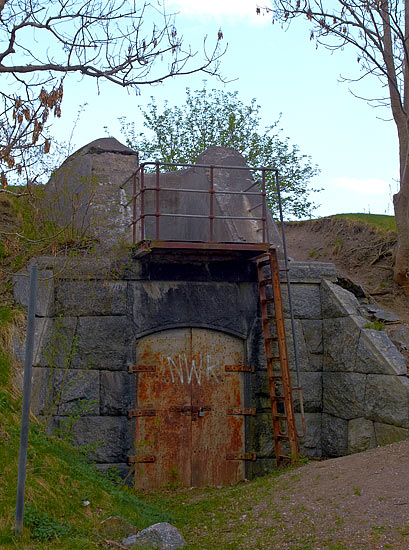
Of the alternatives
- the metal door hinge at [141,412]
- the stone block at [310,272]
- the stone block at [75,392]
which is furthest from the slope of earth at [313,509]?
the stone block at [310,272]

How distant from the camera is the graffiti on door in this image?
990cm

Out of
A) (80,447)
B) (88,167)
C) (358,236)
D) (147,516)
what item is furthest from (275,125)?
(147,516)

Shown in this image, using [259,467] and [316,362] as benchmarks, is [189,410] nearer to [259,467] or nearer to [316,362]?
[259,467]

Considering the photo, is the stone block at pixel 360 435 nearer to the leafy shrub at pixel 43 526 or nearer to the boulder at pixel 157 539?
the boulder at pixel 157 539

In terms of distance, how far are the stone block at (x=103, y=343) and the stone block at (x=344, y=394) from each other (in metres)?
2.99

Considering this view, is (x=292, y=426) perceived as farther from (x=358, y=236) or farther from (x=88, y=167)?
(x=358, y=236)

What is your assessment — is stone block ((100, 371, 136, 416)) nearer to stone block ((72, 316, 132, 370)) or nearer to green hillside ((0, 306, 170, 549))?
stone block ((72, 316, 132, 370))

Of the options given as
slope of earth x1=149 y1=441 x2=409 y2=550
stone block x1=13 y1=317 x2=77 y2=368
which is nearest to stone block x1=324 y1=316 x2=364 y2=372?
slope of earth x1=149 y1=441 x2=409 y2=550

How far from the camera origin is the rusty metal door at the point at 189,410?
9672 mm

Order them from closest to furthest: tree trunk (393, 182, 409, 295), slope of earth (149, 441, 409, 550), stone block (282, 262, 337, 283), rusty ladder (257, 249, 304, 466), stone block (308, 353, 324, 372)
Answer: slope of earth (149, 441, 409, 550) < rusty ladder (257, 249, 304, 466) < stone block (308, 353, 324, 372) < stone block (282, 262, 337, 283) < tree trunk (393, 182, 409, 295)

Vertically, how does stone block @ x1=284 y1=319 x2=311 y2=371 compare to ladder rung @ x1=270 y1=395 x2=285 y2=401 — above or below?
above

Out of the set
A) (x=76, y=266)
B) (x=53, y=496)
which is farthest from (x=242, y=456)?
(x=53, y=496)

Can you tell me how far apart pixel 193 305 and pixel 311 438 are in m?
2.64

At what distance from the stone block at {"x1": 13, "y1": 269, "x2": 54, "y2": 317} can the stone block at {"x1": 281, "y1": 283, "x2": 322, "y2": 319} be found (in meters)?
3.41
